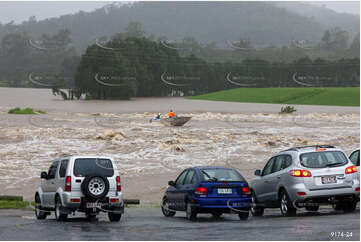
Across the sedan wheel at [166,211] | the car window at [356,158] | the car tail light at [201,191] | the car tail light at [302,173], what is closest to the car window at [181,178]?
the sedan wheel at [166,211]

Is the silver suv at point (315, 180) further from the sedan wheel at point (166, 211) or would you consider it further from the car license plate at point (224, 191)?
the sedan wheel at point (166, 211)

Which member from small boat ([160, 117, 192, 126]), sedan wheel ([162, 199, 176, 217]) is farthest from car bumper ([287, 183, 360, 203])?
small boat ([160, 117, 192, 126])

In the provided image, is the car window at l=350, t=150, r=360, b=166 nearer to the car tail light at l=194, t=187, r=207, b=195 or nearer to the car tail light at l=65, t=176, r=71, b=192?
the car tail light at l=194, t=187, r=207, b=195

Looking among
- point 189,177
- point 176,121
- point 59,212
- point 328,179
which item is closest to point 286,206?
point 328,179

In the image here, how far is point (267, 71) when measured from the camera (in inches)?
6186

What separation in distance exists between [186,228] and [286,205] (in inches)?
133

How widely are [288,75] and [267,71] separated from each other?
4.98 m

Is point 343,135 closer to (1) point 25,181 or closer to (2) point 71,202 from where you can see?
(1) point 25,181

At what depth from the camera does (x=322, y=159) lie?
16.1 meters

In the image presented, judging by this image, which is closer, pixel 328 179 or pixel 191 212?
pixel 328 179

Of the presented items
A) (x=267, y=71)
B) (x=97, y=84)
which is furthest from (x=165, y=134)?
(x=267, y=71)

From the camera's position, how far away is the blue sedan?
1570 centimetres

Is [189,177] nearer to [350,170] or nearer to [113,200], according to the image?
[113,200]

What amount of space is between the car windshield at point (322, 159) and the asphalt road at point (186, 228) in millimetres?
1234
